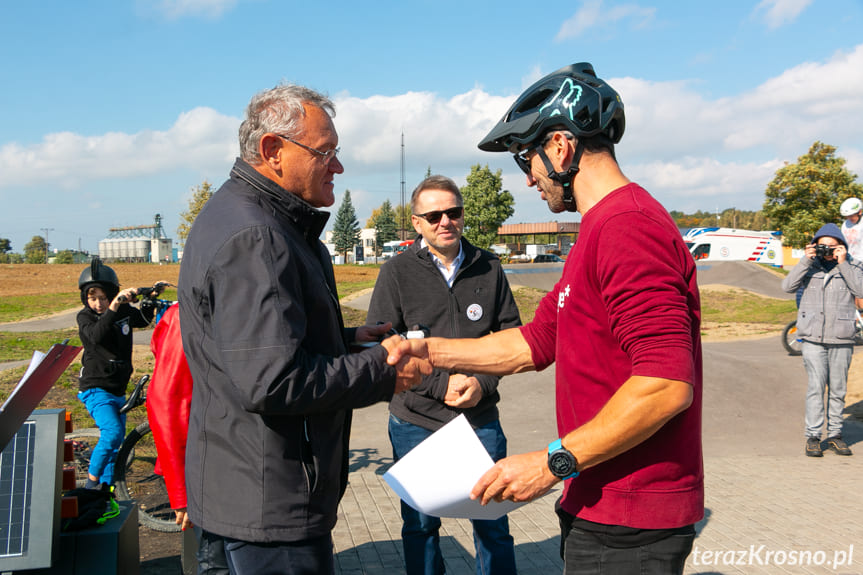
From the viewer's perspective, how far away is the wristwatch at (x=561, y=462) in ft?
6.04

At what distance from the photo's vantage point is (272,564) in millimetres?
2127

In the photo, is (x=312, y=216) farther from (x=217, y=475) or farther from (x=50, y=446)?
(x=50, y=446)

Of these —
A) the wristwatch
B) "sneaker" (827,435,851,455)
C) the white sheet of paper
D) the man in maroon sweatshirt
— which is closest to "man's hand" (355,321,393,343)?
the man in maroon sweatshirt

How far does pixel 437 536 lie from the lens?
3799 millimetres

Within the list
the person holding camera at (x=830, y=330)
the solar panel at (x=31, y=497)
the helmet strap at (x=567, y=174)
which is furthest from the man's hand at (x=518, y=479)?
the person holding camera at (x=830, y=330)

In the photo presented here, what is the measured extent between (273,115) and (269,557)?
1503 mm

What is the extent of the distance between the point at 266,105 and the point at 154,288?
3.53 metres

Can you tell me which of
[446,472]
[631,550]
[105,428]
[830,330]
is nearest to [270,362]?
[446,472]

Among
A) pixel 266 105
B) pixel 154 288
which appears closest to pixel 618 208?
pixel 266 105

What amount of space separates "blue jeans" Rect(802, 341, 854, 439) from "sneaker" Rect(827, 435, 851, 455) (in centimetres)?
5

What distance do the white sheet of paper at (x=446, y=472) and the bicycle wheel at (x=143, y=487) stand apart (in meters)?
3.56

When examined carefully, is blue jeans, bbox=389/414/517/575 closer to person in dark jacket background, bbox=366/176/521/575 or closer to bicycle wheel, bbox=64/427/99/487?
person in dark jacket background, bbox=366/176/521/575

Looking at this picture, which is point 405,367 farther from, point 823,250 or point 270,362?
point 823,250

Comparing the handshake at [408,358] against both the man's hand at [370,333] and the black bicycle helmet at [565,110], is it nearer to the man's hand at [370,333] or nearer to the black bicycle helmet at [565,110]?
the man's hand at [370,333]
